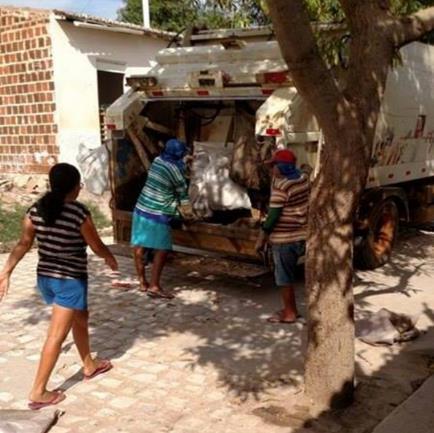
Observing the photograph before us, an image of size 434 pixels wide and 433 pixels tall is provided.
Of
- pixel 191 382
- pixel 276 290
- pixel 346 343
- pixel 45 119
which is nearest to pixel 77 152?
pixel 45 119

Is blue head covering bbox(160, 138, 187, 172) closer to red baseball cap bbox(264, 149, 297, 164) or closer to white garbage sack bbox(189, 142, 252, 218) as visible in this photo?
white garbage sack bbox(189, 142, 252, 218)

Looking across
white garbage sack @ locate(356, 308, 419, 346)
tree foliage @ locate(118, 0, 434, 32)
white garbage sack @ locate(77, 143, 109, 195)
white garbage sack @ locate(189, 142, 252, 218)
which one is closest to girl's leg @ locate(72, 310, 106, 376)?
white garbage sack @ locate(356, 308, 419, 346)

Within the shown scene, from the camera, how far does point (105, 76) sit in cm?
1315

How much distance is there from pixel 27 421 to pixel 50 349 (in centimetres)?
44

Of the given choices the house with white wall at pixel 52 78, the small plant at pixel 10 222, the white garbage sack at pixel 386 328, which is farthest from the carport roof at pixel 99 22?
the white garbage sack at pixel 386 328

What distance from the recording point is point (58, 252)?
12.1 ft

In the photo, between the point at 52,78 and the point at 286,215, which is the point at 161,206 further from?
the point at 52,78

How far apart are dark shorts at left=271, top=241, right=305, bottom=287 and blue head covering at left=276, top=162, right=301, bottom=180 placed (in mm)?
544

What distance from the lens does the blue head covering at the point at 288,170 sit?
5.00m

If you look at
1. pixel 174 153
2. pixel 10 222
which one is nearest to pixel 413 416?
pixel 174 153

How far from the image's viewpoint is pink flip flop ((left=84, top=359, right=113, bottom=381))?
13.6 ft

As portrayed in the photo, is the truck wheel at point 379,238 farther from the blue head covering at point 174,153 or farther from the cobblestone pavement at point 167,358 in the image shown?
the blue head covering at point 174,153

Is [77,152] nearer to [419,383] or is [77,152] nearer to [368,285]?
[368,285]

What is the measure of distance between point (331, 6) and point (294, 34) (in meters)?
2.98
